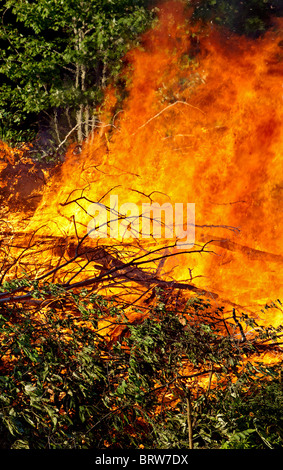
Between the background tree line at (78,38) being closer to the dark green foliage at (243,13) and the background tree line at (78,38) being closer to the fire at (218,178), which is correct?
the dark green foliage at (243,13)

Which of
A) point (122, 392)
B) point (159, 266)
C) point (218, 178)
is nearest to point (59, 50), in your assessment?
point (218, 178)

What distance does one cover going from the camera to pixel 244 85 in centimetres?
764

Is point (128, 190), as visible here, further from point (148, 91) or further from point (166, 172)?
point (148, 91)

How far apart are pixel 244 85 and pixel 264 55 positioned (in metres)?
0.68

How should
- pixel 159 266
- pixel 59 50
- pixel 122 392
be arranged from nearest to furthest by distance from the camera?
pixel 122 392
pixel 159 266
pixel 59 50

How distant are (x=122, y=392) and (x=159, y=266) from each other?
311 centimetres

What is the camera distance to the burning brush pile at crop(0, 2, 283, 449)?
3.64 meters

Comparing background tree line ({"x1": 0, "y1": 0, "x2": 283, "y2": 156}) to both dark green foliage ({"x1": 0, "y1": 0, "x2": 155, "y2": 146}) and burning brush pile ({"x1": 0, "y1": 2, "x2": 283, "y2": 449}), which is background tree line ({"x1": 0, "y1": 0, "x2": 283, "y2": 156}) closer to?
dark green foliage ({"x1": 0, "y1": 0, "x2": 155, "y2": 146})

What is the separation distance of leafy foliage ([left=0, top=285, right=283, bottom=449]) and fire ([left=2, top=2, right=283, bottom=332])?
1.76 meters

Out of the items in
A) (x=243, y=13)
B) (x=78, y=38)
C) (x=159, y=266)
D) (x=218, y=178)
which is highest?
(x=243, y=13)

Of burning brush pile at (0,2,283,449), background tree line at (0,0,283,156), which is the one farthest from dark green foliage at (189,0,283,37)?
burning brush pile at (0,2,283,449)

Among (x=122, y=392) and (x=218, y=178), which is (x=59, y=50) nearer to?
(x=218, y=178)

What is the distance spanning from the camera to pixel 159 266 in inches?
254

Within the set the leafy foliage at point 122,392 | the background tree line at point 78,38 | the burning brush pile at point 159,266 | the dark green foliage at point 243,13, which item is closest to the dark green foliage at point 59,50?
the background tree line at point 78,38
